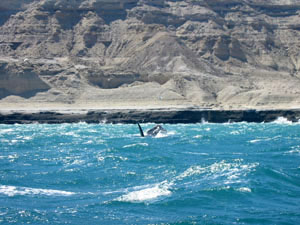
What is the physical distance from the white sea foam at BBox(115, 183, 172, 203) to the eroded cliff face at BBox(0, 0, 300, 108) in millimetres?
72868

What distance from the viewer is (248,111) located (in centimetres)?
8488

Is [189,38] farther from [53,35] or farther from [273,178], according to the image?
[273,178]

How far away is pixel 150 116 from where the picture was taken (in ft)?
277

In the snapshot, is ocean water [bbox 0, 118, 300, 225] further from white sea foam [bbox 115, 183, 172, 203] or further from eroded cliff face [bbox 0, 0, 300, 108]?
eroded cliff face [bbox 0, 0, 300, 108]

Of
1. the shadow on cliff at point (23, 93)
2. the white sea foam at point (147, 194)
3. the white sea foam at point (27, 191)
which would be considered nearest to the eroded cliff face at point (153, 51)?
the shadow on cliff at point (23, 93)

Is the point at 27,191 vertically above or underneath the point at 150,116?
above

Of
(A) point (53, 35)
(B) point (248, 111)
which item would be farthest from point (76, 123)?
(A) point (53, 35)

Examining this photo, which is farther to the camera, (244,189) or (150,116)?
(150,116)

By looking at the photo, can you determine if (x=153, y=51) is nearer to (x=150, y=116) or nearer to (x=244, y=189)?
(x=150, y=116)

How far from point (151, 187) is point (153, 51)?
311 ft

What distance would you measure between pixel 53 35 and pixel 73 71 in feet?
65.5

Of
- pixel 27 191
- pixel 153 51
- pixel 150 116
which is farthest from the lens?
pixel 153 51

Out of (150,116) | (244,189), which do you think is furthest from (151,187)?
(150,116)

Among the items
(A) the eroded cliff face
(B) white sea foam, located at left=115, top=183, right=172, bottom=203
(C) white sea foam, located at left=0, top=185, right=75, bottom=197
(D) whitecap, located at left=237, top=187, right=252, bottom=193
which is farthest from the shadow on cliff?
(D) whitecap, located at left=237, top=187, right=252, bottom=193
